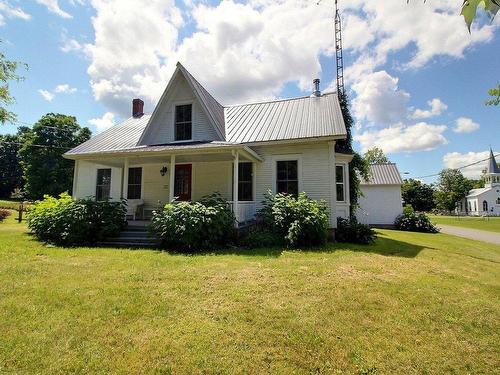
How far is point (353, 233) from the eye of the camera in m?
10.8

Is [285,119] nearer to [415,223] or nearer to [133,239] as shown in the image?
[133,239]

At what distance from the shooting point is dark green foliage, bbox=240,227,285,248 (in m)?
8.85

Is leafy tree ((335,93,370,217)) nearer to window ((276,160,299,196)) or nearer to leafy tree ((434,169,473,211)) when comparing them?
window ((276,160,299,196))

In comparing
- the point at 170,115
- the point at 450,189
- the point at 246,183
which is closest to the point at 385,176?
the point at 246,183

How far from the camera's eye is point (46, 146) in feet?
111

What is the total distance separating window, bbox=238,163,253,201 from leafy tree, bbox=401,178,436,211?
202 ft

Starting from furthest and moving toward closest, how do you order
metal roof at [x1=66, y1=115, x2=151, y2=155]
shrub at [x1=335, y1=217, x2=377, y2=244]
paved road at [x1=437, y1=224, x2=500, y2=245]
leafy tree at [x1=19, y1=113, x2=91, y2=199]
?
leafy tree at [x1=19, y1=113, x2=91, y2=199] → paved road at [x1=437, y1=224, x2=500, y2=245] → metal roof at [x1=66, y1=115, x2=151, y2=155] → shrub at [x1=335, y1=217, x2=377, y2=244]

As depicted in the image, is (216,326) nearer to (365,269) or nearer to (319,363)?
(319,363)

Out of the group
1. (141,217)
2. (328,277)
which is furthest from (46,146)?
(328,277)

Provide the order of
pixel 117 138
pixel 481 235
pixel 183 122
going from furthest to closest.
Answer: pixel 481 235
pixel 117 138
pixel 183 122

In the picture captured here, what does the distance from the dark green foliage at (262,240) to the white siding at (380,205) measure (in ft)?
47.0

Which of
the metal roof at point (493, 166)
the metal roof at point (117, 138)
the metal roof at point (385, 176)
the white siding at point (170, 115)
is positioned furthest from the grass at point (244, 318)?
the metal roof at point (493, 166)

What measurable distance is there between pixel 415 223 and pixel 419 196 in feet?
176

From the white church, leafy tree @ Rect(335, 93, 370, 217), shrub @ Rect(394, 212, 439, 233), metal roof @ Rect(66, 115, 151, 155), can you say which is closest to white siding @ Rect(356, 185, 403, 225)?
shrub @ Rect(394, 212, 439, 233)
